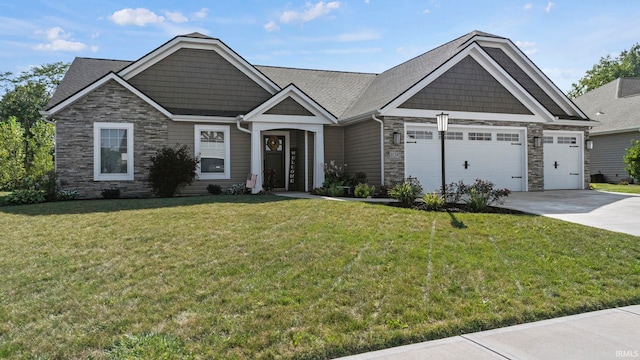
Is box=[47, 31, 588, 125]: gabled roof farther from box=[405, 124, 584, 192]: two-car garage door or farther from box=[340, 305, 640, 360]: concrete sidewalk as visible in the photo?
box=[340, 305, 640, 360]: concrete sidewalk

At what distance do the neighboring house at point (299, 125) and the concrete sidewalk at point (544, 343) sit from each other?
10319 millimetres

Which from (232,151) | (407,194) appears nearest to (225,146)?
(232,151)

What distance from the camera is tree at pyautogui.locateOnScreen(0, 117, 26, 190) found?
20.6m

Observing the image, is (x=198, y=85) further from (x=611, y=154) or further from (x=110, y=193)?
(x=611, y=154)

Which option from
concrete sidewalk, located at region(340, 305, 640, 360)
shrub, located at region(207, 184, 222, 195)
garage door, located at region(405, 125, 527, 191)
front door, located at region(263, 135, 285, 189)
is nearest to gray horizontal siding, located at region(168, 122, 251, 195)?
shrub, located at region(207, 184, 222, 195)

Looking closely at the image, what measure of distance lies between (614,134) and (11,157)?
3020 cm

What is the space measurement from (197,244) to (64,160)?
9529mm

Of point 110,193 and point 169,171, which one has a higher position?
point 169,171

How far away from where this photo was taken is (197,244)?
23.7 ft

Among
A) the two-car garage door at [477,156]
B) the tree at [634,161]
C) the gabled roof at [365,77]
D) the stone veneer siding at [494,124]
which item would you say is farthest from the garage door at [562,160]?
the tree at [634,161]

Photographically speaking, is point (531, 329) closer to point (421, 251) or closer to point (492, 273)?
point (492, 273)

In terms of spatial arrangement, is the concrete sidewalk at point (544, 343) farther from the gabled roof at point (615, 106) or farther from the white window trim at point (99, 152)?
the gabled roof at point (615, 106)

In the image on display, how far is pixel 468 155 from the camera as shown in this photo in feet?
53.9

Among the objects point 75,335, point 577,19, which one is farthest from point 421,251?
point 577,19
